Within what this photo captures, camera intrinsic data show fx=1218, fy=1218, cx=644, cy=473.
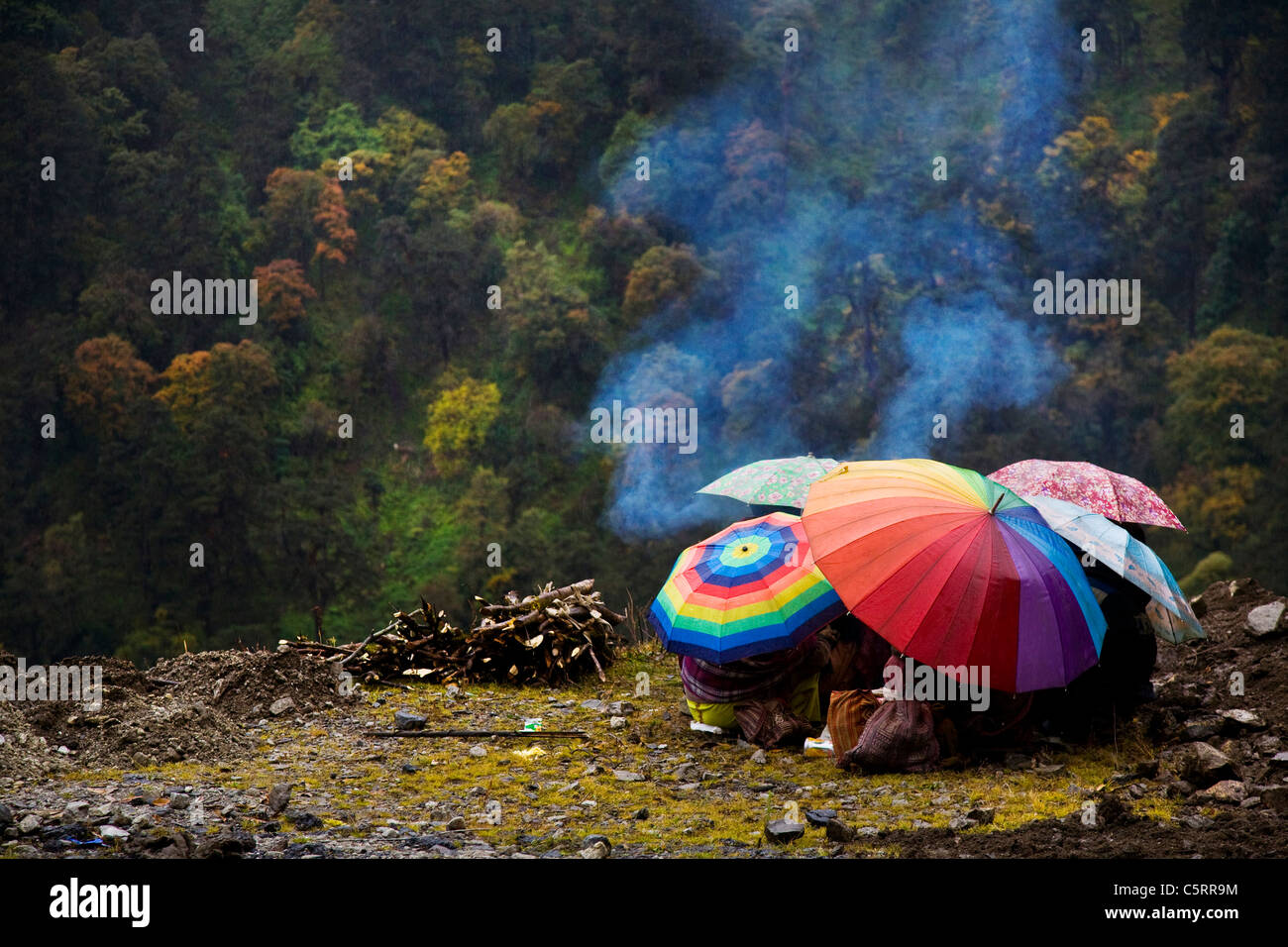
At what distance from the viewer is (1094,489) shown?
6281 millimetres

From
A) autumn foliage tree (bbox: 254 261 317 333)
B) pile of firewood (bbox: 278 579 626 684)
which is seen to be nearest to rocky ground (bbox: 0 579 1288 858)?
pile of firewood (bbox: 278 579 626 684)

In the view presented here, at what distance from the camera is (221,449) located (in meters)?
26.6

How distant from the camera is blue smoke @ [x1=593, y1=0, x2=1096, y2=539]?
92.9 ft

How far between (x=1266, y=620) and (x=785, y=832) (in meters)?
3.69

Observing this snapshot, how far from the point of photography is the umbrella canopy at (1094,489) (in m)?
6.17

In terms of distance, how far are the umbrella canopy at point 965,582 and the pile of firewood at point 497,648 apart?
2924 millimetres

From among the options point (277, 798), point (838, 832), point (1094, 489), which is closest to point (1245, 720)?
point (1094, 489)

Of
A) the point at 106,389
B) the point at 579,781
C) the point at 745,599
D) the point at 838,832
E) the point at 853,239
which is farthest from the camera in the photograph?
the point at 853,239

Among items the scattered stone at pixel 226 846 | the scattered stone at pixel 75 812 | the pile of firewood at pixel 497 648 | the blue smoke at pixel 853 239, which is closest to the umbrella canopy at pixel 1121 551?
the pile of firewood at pixel 497 648

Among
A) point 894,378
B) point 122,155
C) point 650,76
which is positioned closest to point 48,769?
point 894,378

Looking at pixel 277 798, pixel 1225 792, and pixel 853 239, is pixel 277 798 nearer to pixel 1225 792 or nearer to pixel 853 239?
pixel 1225 792
